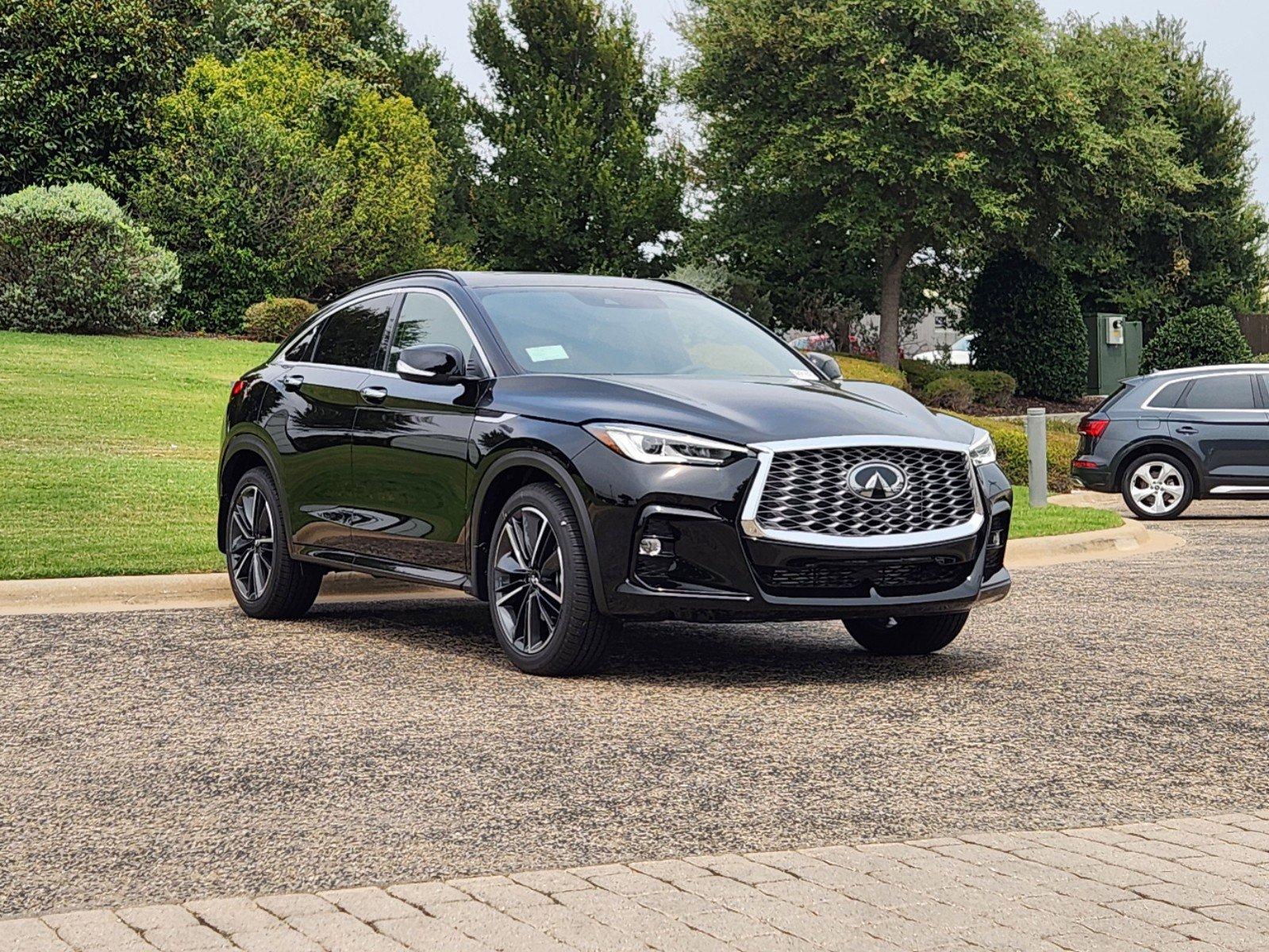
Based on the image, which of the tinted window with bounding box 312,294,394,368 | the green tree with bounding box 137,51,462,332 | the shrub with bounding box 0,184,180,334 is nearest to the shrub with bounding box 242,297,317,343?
the shrub with bounding box 0,184,180,334

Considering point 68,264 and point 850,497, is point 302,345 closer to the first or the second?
point 850,497

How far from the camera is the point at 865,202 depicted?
41.5 meters

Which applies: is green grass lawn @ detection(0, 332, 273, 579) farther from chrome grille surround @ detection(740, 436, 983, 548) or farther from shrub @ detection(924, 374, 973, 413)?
shrub @ detection(924, 374, 973, 413)

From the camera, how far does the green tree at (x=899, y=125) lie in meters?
40.4

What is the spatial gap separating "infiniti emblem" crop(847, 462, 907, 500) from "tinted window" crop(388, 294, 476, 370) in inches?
83.1

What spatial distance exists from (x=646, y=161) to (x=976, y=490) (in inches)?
1797

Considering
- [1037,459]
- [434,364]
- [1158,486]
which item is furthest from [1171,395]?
[434,364]

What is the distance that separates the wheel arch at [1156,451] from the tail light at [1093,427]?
334 mm

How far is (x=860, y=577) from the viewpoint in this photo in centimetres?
739

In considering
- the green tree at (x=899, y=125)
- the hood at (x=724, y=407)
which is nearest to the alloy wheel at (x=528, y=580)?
the hood at (x=724, y=407)

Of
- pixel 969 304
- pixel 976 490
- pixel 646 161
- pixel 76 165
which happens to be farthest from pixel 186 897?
pixel 646 161

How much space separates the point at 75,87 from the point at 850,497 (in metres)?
33.2

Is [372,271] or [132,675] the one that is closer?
[132,675]

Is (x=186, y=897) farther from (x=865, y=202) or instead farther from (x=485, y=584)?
(x=865, y=202)
